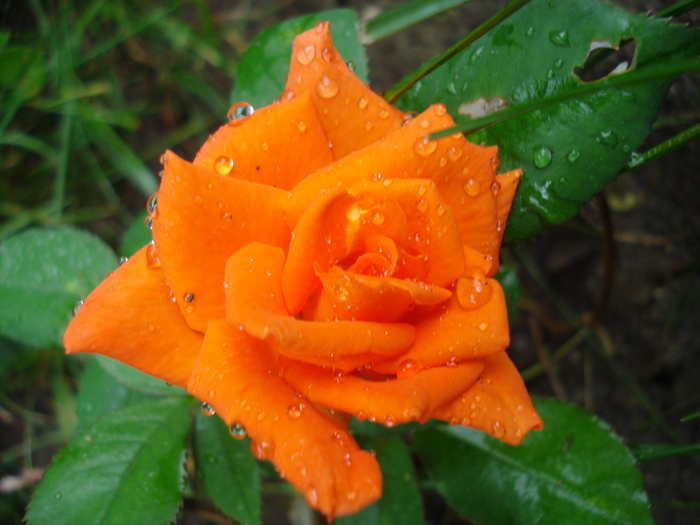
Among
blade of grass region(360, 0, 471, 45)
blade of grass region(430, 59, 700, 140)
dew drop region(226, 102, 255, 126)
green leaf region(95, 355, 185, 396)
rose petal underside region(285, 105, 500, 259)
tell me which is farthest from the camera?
green leaf region(95, 355, 185, 396)

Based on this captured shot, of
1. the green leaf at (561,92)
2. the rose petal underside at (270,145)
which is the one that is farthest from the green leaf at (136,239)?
the green leaf at (561,92)

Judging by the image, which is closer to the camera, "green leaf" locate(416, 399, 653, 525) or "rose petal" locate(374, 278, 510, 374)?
"rose petal" locate(374, 278, 510, 374)

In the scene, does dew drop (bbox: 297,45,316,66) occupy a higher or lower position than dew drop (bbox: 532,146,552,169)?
higher

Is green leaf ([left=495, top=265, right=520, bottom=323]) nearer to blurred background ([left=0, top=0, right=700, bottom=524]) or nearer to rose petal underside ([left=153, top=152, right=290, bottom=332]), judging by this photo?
blurred background ([left=0, top=0, right=700, bottom=524])

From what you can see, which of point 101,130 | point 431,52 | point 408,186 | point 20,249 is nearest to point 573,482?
point 408,186

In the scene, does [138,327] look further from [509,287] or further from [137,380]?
[509,287]

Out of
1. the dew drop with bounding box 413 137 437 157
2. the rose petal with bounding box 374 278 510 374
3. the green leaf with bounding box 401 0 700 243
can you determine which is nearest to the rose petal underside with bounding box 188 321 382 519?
the rose petal with bounding box 374 278 510 374

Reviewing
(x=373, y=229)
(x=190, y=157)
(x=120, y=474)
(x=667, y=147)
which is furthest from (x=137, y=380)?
(x=190, y=157)

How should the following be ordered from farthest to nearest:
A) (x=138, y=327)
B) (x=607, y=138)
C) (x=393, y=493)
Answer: (x=393, y=493)
(x=607, y=138)
(x=138, y=327)
